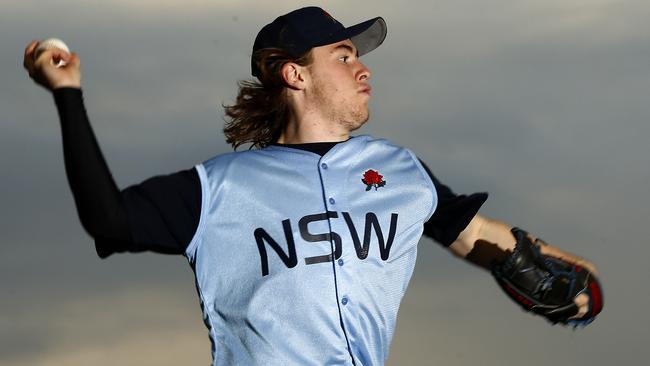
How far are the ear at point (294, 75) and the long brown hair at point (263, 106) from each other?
26 mm

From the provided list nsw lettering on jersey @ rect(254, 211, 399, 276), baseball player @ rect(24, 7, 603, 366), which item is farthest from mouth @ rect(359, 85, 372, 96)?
nsw lettering on jersey @ rect(254, 211, 399, 276)

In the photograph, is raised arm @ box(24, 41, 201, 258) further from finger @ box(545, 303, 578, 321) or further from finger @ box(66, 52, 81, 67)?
finger @ box(545, 303, 578, 321)

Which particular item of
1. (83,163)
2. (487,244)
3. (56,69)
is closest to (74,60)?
(56,69)

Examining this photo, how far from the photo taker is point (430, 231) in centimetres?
615

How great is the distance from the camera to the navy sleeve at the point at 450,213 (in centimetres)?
610

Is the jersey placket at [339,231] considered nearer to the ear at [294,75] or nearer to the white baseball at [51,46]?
the ear at [294,75]

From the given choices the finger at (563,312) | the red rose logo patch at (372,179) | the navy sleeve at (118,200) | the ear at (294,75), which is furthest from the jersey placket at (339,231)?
the finger at (563,312)

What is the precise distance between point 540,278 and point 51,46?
2.65 m

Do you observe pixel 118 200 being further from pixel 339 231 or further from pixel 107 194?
pixel 339 231

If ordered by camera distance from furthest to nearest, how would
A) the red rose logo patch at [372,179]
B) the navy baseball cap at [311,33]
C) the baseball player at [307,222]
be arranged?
the navy baseball cap at [311,33] < the red rose logo patch at [372,179] < the baseball player at [307,222]

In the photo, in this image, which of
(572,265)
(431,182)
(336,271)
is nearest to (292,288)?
(336,271)

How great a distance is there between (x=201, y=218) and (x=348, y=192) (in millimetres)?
732

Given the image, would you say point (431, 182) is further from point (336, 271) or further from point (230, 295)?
point (230, 295)

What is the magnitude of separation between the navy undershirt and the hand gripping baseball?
4cm
